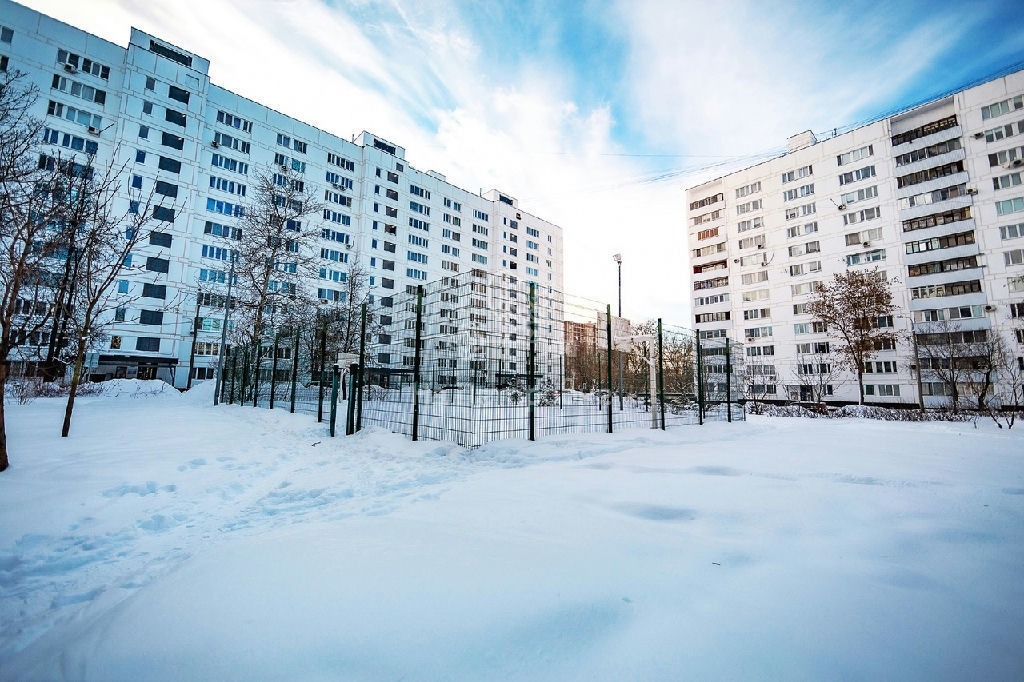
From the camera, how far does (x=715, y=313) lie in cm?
4644

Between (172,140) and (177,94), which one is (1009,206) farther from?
(177,94)

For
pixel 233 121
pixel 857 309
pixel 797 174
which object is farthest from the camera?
pixel 797 174

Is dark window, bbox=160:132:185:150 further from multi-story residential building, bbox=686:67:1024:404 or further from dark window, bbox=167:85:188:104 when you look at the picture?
multi-story residential building, bbox=686:67:1024:404

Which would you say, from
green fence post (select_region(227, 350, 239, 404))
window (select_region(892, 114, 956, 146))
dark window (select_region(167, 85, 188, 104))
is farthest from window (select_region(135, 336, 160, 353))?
window (select_region(892, 114, 956, 146))

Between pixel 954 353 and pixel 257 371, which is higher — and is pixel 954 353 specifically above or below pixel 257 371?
above

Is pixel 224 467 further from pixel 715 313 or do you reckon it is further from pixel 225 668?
pixel 715 313

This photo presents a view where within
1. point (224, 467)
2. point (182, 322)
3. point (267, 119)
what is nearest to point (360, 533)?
point (224, 467)

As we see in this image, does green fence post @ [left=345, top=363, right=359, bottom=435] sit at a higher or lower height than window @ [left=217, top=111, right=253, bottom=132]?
lower

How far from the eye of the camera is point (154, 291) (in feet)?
101

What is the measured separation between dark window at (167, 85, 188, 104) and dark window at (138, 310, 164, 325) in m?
18.4

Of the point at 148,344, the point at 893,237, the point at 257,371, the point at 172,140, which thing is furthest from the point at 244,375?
the point at 893,237

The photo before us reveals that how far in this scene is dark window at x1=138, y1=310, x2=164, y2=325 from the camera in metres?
30.1

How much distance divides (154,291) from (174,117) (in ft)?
49.1

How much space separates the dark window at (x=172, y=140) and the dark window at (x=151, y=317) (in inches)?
549
